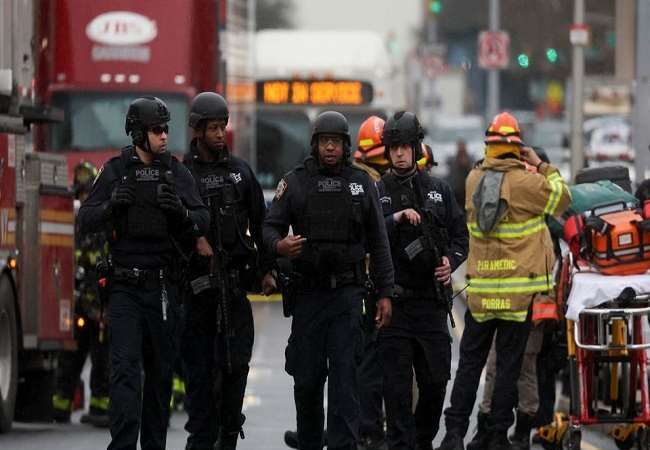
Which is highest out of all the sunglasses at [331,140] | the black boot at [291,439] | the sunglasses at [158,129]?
the sunglasses at [158,129]

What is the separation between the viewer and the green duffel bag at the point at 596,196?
1329 centimetres

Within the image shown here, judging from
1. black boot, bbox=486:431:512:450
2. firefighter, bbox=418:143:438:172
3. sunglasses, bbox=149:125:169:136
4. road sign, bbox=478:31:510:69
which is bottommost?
black boot, bbox=486:431:512:450

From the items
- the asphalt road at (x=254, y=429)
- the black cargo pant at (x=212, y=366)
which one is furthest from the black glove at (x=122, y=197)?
the asphalt road at (x=254, y=429)

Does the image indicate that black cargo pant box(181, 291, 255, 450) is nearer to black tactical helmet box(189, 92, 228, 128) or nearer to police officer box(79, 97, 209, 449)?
police officer box(79, 97, 209, 449)

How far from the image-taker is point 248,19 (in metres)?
30.8

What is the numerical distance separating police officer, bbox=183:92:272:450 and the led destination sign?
18.8 meters

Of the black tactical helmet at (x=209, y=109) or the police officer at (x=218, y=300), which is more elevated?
the black tactical helmet at (x=209, y=109)

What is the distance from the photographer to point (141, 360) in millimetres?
11594

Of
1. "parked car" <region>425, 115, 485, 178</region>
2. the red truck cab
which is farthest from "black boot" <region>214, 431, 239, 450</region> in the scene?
"parked car" <region>425, 115, 485, 178</region>

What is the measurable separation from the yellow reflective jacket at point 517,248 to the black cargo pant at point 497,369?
118 mm

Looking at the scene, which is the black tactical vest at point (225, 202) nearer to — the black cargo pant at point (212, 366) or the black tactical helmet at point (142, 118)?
the black cargo pant at point (212, 366)

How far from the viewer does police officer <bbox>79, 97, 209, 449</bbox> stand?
11297 mm

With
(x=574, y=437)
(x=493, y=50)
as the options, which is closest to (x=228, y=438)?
(x=574, y=437)

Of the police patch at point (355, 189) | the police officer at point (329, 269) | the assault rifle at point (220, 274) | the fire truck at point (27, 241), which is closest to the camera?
the police officer at point (329, 269)
